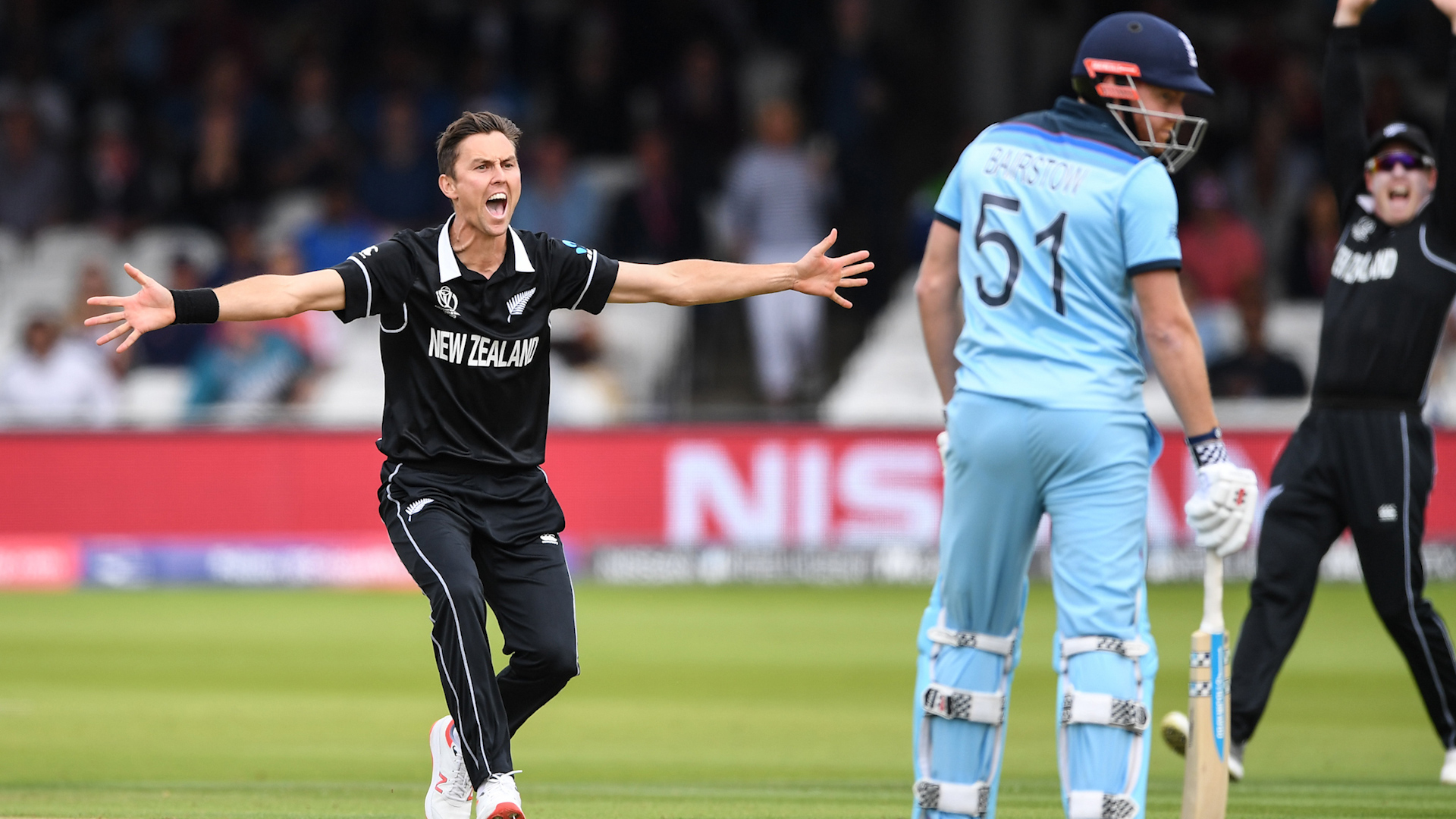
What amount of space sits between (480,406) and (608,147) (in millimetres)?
12588

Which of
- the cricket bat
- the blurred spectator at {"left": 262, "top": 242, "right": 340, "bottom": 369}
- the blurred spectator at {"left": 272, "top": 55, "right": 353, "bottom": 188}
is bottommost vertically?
the cricket bat

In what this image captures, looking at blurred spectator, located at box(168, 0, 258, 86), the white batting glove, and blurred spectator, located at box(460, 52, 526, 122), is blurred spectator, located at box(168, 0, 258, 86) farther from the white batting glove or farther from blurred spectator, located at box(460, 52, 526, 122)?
the white batting glove

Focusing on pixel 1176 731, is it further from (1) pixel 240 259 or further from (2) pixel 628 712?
(1) pixel 240 259

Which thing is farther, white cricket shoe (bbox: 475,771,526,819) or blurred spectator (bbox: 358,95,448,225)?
blurred spectator (bbox: 358,95,448,225)

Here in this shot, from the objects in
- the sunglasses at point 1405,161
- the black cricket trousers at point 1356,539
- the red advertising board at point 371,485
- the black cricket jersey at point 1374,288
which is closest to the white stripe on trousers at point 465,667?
the black cricket trousers at point 1356,539

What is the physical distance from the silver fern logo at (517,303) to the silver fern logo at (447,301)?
172 mm

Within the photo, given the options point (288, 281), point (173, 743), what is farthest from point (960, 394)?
point (173, 743)

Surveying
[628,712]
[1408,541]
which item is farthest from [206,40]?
[1408,541]

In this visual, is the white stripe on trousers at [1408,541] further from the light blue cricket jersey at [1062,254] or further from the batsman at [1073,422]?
the light blue cricket jersey at [1062,254]

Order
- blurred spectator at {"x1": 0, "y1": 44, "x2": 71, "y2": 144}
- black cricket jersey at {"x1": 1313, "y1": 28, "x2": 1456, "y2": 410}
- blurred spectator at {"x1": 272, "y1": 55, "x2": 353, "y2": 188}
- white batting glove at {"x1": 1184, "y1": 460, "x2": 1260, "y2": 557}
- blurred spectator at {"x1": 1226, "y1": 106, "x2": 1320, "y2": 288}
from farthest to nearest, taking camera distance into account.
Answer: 1. blurred spectator at {"x1": 0, "y1": 44, "x2": 71, "y2": 144}
2. blurred spectator at {"x1": 272, "y1": 55, "x2": 353, "y2": 188}
3. blurred spectator at {"x1": 1226, "y1": 106, "x2": 1320, "y2": 288}
4. black cricket jersey at {"x1": 1313, "y1": 28, "x2": 1456, "y2": 410}
5. white batting glove at {"x1": 1184, "y1": 460, "x2": 1260, "y2": 557}

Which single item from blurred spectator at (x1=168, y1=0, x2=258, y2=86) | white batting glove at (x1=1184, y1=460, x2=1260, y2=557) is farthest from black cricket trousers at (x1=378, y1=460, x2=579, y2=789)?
blurred spectator at (x1=168, y1=0, x2=258, y2=86)

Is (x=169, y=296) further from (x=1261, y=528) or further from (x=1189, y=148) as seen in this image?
(x=1261, y=528)

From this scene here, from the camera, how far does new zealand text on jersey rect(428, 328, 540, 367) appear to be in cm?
566

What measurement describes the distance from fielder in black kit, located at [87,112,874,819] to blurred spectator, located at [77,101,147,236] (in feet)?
42.4
